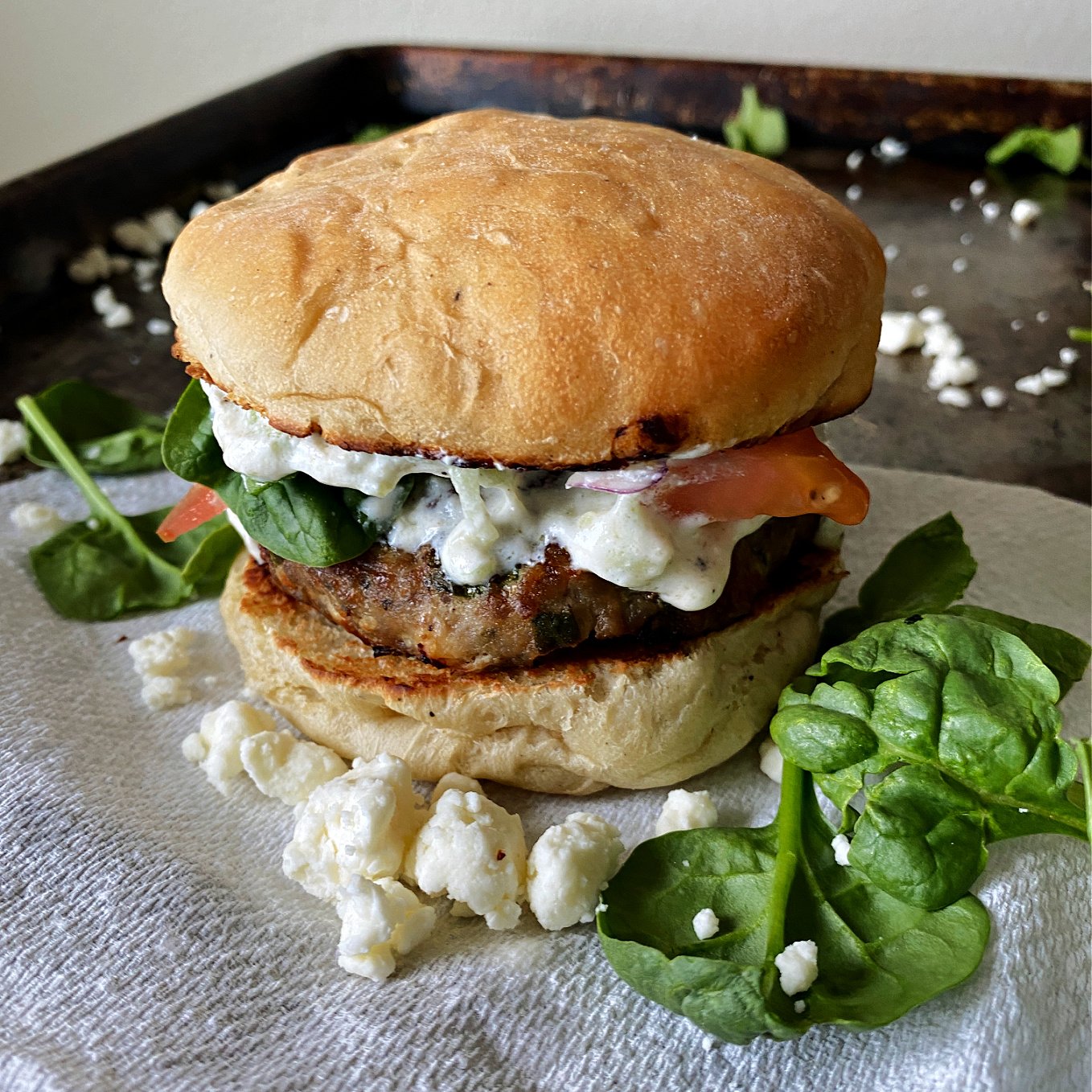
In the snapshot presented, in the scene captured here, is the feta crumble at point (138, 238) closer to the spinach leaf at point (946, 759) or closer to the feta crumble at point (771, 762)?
the feta crumble at point (771, 762)

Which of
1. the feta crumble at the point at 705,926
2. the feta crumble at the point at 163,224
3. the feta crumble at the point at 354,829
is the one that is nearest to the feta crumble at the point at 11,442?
the feta crumble at the point at 163,224

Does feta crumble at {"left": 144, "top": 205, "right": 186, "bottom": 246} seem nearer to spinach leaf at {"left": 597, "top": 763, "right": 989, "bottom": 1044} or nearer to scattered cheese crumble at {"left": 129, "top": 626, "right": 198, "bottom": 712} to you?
scattered cheese crumble at {"left": 129, "top": 626, "right": 198, "bottom": 712}

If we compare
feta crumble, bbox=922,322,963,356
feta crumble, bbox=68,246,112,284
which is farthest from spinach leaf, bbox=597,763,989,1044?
feta crumble, bbox=68,246,112,284

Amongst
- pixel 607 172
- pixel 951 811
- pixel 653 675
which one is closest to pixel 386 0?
pixel 607 172

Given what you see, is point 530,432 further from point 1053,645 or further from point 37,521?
point 37,521

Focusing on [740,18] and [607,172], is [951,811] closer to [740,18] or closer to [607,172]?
[607,172]
